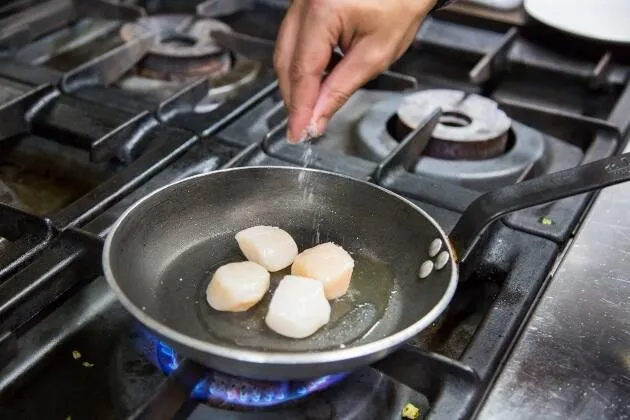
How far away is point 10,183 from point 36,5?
1.48 feet

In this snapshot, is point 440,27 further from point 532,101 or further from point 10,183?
point 10,183

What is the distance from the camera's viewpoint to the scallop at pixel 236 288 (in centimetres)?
66

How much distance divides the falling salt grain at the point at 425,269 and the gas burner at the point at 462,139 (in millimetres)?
224

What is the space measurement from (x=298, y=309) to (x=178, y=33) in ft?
2.32

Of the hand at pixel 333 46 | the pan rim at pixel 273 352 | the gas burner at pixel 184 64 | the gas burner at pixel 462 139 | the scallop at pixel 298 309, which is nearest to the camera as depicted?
the pan rim at pixel 273 352

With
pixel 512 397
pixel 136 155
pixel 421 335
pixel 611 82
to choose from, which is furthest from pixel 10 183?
pixel 611 82

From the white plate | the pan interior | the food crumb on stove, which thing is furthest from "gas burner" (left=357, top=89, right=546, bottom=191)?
the food crumb on stove

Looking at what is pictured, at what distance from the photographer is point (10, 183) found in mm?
961

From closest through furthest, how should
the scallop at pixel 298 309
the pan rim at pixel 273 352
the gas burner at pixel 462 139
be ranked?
the pan rim at pixel 273 352 → the scallop at pixel 298 309 → the gas burner at pixel 462 139

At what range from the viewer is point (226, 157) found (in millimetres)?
896

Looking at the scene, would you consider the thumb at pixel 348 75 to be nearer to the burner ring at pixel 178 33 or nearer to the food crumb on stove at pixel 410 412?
the food crumb on stove at pixel 410 412

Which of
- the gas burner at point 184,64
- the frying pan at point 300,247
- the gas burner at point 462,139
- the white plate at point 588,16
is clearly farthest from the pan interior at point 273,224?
the white plate at point 588,16

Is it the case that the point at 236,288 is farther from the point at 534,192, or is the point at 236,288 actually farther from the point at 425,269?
the point at 534,192

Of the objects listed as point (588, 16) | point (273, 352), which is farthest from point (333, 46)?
point (588, 16)
